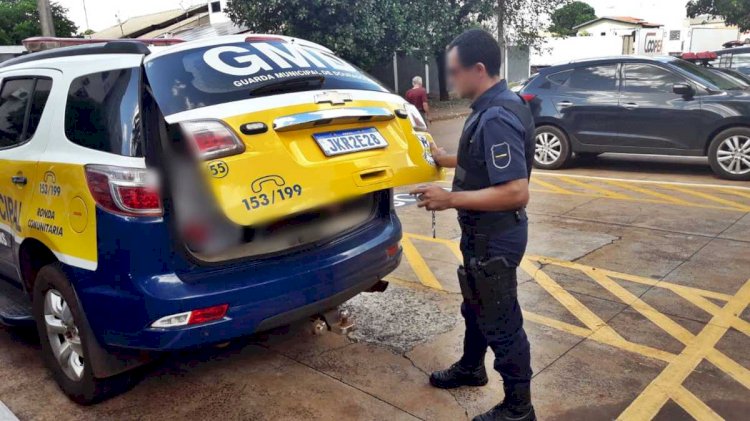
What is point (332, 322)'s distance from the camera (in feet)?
10.6

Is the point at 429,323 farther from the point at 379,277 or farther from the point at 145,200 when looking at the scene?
the point at 145,200

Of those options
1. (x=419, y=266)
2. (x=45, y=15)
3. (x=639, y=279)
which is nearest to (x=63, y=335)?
(x=419, y=266)

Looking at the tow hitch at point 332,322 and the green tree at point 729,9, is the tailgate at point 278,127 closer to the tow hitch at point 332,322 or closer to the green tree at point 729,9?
the tow hitch at point 332,322

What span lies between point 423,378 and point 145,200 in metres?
1.71

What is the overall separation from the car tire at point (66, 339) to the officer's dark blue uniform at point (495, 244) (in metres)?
1.74

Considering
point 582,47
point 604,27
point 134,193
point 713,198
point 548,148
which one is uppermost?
point 134,193

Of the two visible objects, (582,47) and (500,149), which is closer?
(500,149)

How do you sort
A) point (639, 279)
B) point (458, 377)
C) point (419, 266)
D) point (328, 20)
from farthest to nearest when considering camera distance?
point (328, 20) → point (419, 266) → point (639, 279) → point (458, 377)

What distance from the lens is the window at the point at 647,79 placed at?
8.31 meters

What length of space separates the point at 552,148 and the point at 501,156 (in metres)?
7.20

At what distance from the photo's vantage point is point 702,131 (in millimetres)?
8086

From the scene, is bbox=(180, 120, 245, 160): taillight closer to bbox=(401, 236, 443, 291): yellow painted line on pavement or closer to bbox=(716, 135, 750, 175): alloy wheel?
bbox=(401, 236, 443, 291): yellow painted line on pavement

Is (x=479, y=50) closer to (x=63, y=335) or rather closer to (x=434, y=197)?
(x=434, y=197)

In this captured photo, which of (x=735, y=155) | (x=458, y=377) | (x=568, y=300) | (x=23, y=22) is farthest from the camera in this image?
(x=23, y=22)
